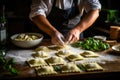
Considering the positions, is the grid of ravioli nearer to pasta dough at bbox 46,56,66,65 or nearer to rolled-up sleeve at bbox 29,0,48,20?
pasta dough at bbox 46,56,66,65

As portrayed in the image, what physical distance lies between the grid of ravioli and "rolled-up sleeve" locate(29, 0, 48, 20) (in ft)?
1.37

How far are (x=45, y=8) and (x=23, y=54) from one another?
0.73 metres

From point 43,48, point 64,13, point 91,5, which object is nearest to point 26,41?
point 43,48

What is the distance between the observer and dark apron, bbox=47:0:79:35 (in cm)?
273

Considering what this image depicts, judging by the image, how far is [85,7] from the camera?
270cm

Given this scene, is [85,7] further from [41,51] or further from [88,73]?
[88,73]

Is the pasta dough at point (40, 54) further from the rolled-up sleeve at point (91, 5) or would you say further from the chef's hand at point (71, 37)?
the rolled-up sleeve at point (91, 5)

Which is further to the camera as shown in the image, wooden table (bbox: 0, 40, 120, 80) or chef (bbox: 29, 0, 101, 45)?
chef (bbox: 29, 0, 101, 45)

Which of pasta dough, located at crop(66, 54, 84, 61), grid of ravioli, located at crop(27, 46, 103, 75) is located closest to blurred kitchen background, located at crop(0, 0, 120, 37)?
Answer: grid of ravioli, located at crop(27, 46, 103, 75)

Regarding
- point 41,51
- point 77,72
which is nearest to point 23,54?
point 41,51

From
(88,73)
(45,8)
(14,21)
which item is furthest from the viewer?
(14,21)

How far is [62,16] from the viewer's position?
9.02ft

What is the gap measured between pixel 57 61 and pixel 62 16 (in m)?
0.97

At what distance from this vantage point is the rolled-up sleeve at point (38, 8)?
248 centimetres
